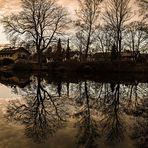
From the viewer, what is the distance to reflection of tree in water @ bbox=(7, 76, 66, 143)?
9.64m

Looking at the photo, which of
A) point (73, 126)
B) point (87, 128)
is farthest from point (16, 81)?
point (87, 128)

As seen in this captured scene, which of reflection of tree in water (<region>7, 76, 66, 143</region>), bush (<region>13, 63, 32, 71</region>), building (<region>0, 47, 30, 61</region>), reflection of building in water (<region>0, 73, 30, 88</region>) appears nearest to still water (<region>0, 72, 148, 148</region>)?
reflection of tree in water (<region>7, 76, 66, 143</region>)

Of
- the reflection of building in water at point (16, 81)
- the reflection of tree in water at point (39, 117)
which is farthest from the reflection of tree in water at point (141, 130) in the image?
the reflection of building in water at point (16, 81)

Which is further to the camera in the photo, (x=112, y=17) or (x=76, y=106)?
(x=112, y=17)

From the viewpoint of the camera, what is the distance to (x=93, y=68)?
48.3 meters

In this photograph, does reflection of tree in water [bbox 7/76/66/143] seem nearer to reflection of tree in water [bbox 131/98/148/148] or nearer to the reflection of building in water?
reflection of tree in water [bbox 131/98/148/148]

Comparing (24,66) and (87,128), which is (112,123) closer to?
(87,128)

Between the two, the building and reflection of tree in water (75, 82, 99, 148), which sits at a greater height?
the building

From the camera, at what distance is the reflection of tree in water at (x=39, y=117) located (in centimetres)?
964

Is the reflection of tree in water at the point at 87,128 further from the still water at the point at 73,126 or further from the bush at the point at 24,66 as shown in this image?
the bush at the point at 24,66

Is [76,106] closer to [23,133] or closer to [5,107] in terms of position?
[5,107]

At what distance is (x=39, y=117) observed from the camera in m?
12.0

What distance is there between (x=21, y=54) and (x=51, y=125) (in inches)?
3641

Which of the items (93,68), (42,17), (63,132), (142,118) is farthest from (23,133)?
(42,17)
